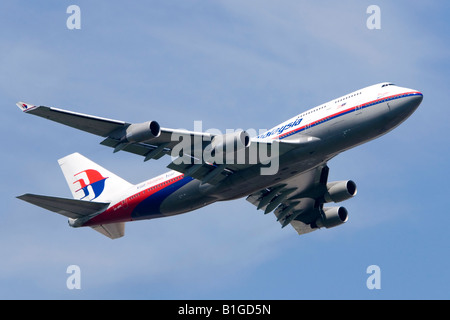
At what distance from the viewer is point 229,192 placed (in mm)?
53750

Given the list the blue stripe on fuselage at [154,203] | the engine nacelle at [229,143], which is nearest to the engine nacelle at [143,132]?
→ the engine nacelle at [229,143]

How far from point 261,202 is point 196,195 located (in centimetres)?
691

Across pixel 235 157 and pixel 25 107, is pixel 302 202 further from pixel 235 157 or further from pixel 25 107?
pixel 25 107

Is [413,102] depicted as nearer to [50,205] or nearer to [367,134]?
[367,134]

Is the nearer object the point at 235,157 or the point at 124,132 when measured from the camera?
the point at 124,132

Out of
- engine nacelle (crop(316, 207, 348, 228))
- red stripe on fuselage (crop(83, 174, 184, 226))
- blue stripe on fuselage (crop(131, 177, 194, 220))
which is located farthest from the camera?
engine nacelle (crop(316, 207, 348, 228))

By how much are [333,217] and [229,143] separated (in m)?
17.1

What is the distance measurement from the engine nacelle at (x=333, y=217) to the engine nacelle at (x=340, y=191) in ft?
7.93

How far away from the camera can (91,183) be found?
207 ft

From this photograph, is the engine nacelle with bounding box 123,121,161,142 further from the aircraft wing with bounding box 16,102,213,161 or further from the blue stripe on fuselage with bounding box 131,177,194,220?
the blue stripe on fuselage with bounding box 131,177,194,220

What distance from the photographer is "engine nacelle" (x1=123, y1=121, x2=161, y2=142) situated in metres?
46.8

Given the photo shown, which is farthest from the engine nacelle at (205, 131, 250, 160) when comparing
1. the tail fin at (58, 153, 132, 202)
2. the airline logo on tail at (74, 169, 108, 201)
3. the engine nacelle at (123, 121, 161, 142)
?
the airline logo on tail at (74, 169, 108, 201)

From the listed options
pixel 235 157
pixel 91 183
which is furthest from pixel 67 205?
pixel 235 157

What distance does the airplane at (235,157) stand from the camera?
48.5 metres
